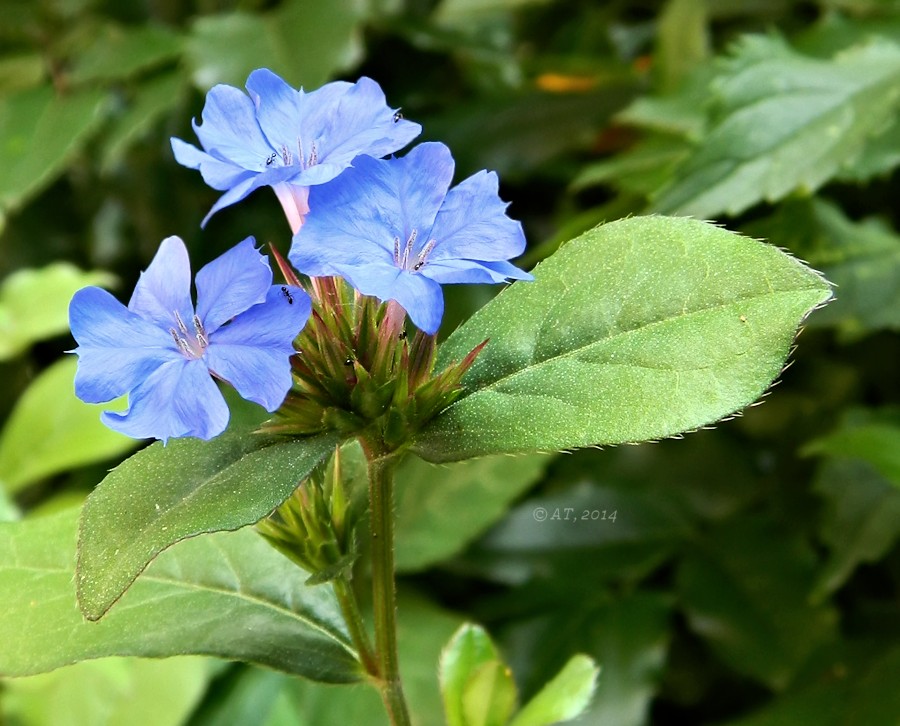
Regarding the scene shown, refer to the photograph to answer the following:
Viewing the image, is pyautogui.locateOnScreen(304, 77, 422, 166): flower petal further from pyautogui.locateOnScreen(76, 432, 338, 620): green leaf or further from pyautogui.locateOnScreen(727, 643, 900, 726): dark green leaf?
pyautogui.locateOnScreen(727, 643, 900, 726): dark green leaf

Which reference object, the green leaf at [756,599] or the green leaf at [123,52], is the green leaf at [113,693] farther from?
the green leaf at [123,52]

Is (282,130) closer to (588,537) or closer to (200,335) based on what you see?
(200,335)

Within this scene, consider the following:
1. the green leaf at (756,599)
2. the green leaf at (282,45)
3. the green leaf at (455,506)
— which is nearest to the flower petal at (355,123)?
the green leaf at (455,506)

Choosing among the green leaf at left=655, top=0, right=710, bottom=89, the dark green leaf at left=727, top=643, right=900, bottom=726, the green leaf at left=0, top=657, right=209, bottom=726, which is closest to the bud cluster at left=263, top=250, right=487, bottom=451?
the green leaf at left=0, top=657, right=209, bottom=726

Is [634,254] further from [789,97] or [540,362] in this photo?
[789,97]

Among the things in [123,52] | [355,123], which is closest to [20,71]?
[123,52]
